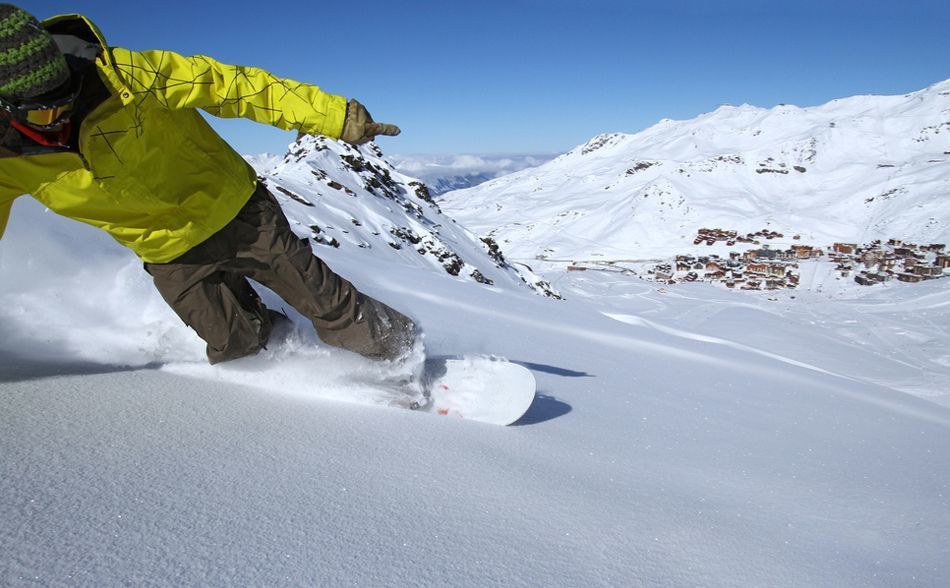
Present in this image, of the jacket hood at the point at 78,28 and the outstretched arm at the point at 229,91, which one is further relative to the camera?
the outstretched arm at the point at 229,91

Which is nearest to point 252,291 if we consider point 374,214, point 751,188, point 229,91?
point 229,91

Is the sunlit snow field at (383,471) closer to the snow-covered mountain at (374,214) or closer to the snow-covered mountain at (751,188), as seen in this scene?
the snow-covered mountain at (374,214)

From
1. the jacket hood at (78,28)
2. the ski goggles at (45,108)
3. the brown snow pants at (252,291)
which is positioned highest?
the jacket hood at (78,28)

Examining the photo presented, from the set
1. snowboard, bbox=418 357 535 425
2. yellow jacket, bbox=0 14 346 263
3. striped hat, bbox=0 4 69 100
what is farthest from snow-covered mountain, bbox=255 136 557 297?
striped hat, bbox=0 4 69 100

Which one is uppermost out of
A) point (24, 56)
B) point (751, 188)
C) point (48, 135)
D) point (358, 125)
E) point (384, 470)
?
point (751, 188)

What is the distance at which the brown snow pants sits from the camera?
2.71 metres

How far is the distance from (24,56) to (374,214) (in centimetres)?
2085

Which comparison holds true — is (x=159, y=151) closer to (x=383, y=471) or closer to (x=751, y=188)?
(x=383, y=471)

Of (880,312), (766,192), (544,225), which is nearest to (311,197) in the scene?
(880,312)

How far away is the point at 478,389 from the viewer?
3.03m

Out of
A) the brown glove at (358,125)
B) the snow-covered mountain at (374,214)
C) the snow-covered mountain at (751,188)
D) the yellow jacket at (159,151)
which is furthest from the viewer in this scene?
the snow-covered mountain at (751,188)

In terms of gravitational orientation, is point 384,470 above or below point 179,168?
below

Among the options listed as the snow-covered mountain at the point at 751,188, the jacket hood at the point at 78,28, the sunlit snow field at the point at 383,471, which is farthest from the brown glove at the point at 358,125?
the snow-covered mountain at the point at 751,188

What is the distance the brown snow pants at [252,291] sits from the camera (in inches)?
106
